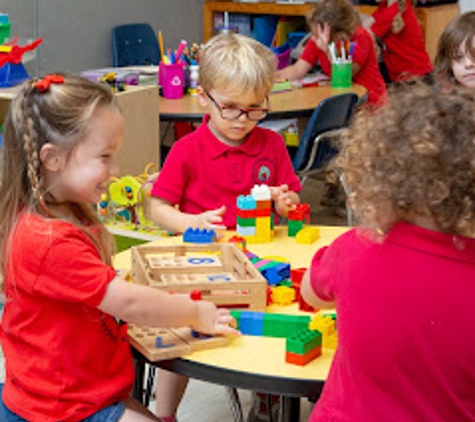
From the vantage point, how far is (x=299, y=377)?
1479 mm

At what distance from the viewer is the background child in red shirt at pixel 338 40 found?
4.86 m

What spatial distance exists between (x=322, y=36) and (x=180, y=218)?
289 cm

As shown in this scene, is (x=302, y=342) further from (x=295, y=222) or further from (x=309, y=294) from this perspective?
(x=295, y=222)

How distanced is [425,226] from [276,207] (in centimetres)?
108

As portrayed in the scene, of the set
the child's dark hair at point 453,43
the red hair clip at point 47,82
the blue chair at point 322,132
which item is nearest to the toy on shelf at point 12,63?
the blue chair at point 322,132

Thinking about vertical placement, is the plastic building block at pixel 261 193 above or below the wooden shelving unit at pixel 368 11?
below

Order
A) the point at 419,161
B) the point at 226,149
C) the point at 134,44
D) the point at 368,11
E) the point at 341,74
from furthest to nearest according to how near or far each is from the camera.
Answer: the point at 368,11, the point at 134,44, the point at 341,74, the point at 226,149, the point at 419,161

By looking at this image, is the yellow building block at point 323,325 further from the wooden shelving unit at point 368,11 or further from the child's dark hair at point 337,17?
the wooden shelving unit at point 368,11

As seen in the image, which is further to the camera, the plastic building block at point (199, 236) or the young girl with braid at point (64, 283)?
the plastic building block at point (199, 236)

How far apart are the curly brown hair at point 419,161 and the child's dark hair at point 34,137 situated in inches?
23.2

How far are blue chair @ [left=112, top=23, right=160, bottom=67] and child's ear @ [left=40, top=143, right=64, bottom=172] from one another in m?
4.46

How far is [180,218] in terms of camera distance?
2.33 metres

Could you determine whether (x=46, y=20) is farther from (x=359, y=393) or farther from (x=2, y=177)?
(x=359, y=393)

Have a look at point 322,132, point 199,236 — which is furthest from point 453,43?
point 199,236
